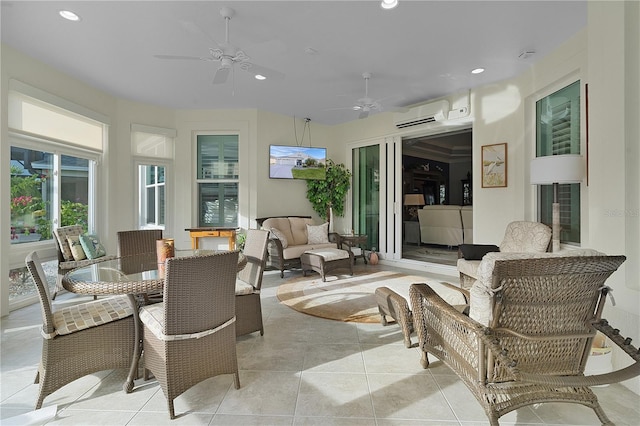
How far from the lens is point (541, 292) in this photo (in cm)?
142

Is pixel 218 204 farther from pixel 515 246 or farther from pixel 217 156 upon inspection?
pixel 515 246

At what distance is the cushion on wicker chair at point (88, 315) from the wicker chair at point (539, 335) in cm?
206

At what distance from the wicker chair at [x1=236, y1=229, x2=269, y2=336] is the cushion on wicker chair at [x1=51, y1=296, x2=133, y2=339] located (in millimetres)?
816

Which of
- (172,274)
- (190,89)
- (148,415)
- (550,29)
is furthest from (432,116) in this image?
(148,415)

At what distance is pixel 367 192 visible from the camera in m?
6.51

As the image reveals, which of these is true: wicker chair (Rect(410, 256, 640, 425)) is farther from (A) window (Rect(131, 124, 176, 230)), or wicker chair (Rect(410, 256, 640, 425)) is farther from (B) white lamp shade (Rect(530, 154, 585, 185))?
(A) window (Rect(131, 124, 176, 230))

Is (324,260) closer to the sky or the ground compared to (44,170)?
closer to the ground

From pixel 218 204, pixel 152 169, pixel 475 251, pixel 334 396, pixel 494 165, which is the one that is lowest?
pixel 334 396

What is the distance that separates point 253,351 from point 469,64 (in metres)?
4.10

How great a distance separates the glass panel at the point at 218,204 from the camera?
595 centimetres

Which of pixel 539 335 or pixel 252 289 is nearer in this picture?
pixel 539 335

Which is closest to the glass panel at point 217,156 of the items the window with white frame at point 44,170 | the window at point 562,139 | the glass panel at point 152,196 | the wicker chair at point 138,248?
the glass panel at point 152,196

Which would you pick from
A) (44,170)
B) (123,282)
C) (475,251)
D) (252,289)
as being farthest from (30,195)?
(475,251)

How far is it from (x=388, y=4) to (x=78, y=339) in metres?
3.38
